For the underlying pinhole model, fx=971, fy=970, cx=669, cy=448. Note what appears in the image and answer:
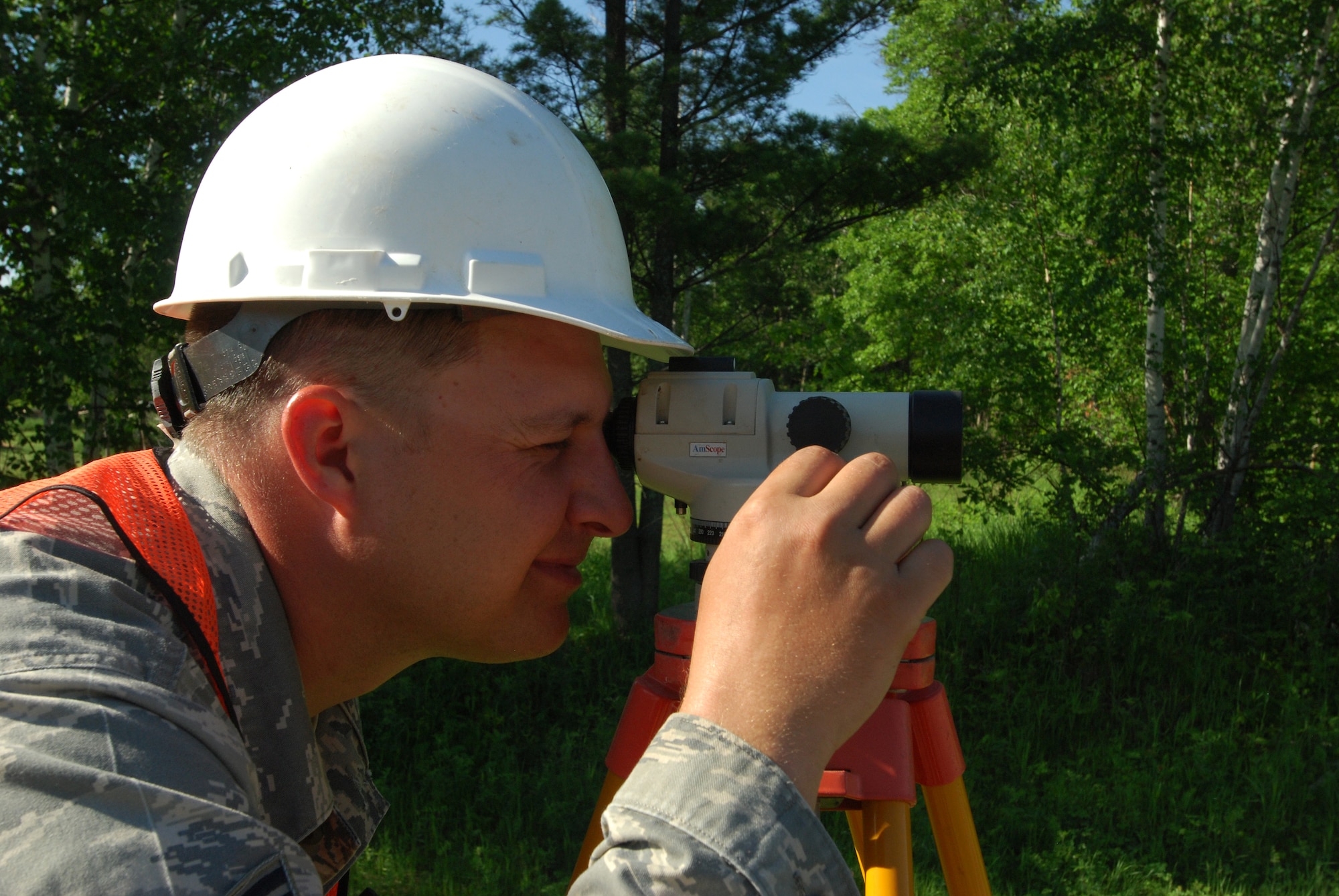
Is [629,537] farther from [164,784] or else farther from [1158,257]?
[164,784]

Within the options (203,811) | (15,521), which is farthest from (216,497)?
(203,811)

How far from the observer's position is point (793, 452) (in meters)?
1.48

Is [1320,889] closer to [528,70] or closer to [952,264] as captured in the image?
[528,70]

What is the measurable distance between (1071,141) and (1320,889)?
529 cm

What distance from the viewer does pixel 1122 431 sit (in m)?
7.94

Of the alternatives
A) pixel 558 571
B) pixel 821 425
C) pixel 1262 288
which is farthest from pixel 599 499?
pixel 1262 288

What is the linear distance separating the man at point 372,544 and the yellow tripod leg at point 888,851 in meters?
0.58

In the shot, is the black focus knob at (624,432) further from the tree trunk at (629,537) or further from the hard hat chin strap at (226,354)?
the tree trunk at (629,537)

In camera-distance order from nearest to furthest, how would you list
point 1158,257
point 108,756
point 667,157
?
point 108,756
point 667,157
point 1158,257

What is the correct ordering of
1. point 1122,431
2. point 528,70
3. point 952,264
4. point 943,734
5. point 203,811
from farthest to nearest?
point 952,264, point 1122,431, point 528,70, point 943,734, point 203,811

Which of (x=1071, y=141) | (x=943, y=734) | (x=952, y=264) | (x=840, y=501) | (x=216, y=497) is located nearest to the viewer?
(x=840, y=501)

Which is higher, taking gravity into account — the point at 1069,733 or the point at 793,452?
the point at 793,452

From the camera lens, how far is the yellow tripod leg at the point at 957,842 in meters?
1.60

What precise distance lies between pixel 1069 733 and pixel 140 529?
449 cm
